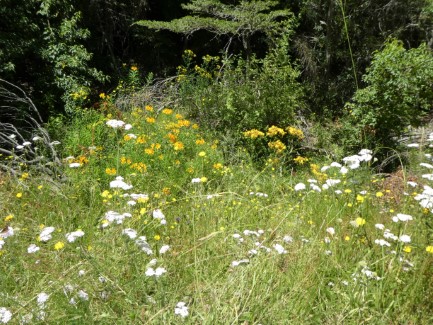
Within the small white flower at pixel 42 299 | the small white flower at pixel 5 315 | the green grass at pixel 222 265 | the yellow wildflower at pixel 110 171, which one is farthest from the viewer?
the yellow wildflower at pixel 110 171


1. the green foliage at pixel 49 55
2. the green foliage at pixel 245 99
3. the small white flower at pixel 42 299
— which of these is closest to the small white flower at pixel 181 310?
the small white flower at pixel 42 299

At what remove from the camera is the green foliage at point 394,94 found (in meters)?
6.23

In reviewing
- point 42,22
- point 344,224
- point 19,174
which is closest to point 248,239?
point 344,224

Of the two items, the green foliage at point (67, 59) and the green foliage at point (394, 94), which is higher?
the green foliage at point (67, 59)

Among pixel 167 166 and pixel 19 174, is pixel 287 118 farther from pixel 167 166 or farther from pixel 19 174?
pixel 19 174

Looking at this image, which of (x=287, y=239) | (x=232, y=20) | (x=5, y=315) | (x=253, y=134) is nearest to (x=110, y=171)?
(x=287, y=239)

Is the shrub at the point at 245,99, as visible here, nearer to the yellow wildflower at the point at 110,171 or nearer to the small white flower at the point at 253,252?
the yellow wildflower at the point at 110,171

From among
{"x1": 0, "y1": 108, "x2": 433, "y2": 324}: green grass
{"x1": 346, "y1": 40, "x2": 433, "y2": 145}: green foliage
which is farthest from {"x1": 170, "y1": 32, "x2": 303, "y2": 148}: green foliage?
{"x1": 0, "y1": 108, "x2": 433, "y2": 324}: green grass

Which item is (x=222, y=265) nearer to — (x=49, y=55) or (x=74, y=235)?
(x=74, y=235)

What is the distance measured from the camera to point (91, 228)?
2.71 m

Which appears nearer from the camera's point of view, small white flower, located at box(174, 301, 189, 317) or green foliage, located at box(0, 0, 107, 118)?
small white flower, located at box(174, 301, 189, 317)

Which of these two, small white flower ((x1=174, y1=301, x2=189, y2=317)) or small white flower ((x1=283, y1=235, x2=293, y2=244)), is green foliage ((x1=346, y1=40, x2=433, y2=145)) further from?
small white flower ((x1=174, y1=301, x2=189, y2=317))

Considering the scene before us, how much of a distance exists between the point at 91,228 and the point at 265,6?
6.09 meters

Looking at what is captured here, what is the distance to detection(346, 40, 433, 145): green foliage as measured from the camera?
245 inches
